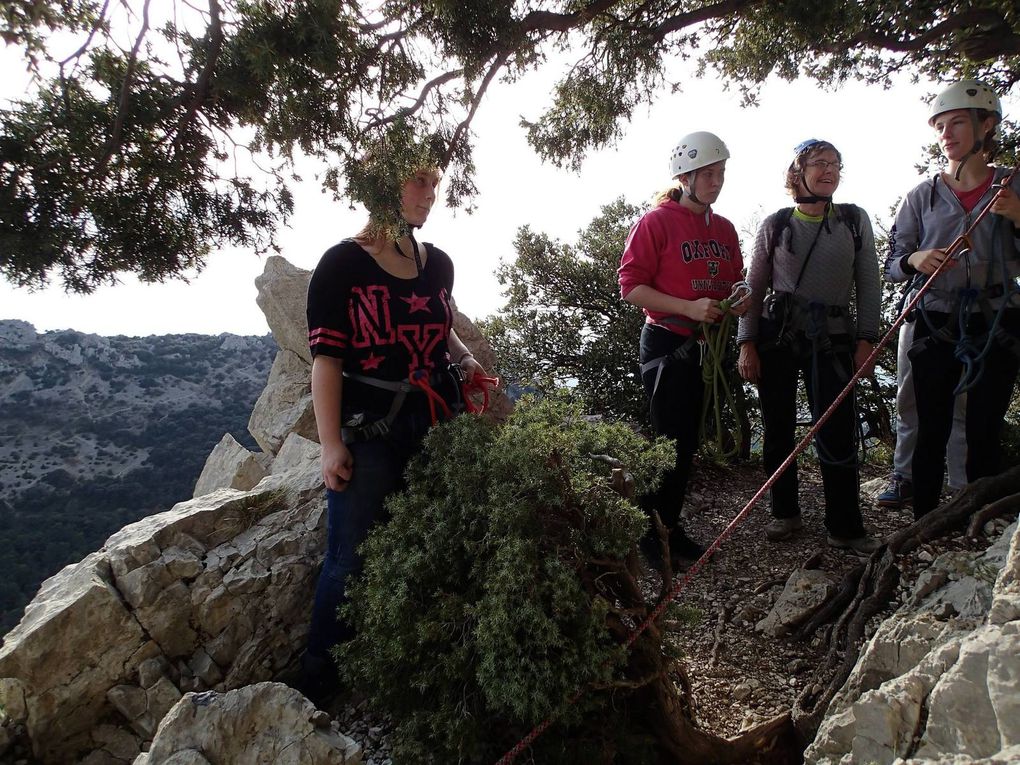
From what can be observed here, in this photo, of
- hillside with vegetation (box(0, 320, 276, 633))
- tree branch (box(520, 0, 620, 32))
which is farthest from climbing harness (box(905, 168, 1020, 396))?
hillside with vegetation (box(0, 320, 276, 633))

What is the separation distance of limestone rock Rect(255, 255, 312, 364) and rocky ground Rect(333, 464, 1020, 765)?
184 inches

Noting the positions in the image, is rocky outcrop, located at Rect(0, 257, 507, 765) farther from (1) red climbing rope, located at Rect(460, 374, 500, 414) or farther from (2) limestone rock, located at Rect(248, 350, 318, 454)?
(2) limestone rock, located at Rect(248, 350, 318, 454)

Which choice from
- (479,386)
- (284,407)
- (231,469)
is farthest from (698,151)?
(231,469)

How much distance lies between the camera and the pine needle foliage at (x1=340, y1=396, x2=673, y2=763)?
2.29 metres

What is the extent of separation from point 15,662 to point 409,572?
6.80 feet

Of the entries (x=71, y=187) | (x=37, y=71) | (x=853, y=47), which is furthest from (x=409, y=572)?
(x=853, y=47)

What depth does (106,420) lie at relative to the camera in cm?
4900

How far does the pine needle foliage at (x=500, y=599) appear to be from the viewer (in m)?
2.29

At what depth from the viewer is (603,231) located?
25.8 feet

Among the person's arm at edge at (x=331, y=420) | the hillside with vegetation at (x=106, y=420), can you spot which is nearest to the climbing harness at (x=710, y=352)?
the person's arm at edge at (x=331, y=420)

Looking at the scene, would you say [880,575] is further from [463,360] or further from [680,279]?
[463,360]

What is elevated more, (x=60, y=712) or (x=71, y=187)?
(x=71, y=187)

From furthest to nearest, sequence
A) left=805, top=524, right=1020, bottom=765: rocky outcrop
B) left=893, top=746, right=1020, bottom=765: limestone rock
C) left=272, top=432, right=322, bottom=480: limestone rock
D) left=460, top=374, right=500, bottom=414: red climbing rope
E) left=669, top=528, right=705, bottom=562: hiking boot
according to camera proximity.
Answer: left=272, top=432, right=322, bottom=480: limestone rock
left=669, top=528, right=705, bottom=562: hiking boot
left=460, top=374, right=500, bottom=414: red climbing rope
left=805, top=524, right=1020, bottom=765: rocky outcrop
left=893, top=746, right=1020, bottom=765: limestone rock

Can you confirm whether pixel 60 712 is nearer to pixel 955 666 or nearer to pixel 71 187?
pixel 71 187
